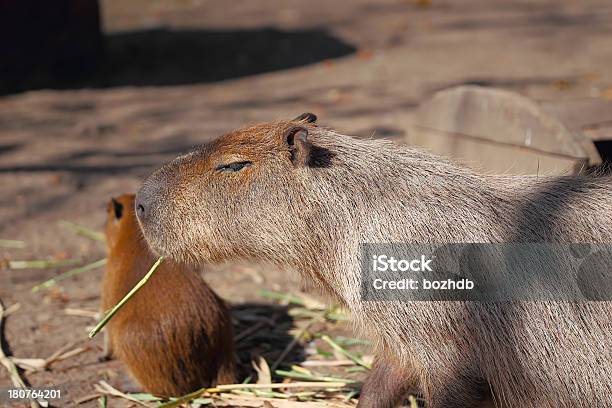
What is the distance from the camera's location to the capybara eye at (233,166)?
8.98 ft

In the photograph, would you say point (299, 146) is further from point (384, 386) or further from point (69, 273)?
point (69, 273)

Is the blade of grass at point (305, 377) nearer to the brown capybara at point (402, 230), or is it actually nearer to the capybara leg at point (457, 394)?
the brown capybara at point (402, 230)

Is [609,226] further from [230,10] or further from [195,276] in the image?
[230,10]

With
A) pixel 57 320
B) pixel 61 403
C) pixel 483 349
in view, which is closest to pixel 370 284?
pixel 483 349

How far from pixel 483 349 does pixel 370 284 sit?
38cm

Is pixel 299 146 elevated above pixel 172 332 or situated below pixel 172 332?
above

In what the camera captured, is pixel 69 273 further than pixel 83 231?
No

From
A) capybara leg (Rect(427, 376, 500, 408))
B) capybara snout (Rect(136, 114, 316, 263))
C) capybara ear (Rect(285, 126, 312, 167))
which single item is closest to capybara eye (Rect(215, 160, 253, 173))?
capybara snout (Rect(136, 114, 316, 263))

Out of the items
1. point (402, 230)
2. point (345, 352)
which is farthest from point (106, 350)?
point (402, 230)

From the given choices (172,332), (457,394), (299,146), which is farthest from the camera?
(172,332)

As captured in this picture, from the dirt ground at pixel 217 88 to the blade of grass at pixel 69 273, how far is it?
0.13 feet

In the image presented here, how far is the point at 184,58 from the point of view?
9266 millimetres

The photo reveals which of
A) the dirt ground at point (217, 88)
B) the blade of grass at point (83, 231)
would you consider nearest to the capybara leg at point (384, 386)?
the dirt ground at point (217, 88)

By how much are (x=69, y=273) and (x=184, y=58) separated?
5329mm
